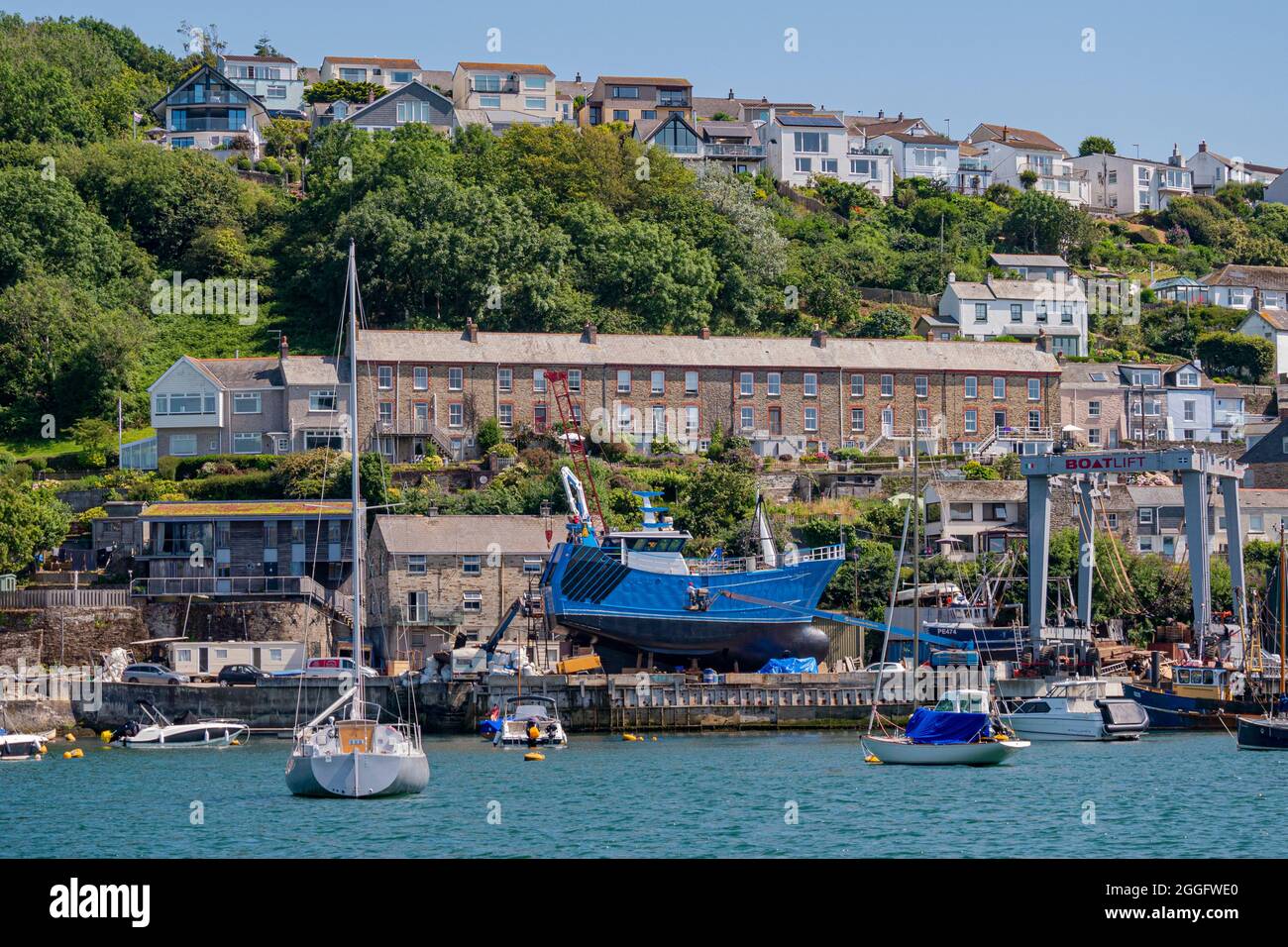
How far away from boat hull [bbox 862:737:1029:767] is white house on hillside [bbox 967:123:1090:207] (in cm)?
9443

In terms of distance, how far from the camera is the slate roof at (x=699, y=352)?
8062 centimetres

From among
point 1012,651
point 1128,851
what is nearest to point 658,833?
point 1128,851

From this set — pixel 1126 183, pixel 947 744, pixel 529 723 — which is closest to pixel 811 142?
pixel 1126 183

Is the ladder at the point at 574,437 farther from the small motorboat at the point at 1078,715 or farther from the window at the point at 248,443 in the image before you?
the small motorboat at the point at 1078,715

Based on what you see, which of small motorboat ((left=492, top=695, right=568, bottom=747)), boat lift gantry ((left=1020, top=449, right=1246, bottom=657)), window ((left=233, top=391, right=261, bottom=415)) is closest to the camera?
small motorboat ((left=492, top=695, right=568, bottom=747))

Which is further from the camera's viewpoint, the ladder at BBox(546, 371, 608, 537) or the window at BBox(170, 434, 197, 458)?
the window at BBox(170, 434, 197, 458)

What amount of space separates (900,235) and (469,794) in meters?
83.9

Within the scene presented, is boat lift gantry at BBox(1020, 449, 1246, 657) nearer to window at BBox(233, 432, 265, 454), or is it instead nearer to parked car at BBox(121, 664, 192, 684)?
parked car at BBox(121, 664, 192, 684)

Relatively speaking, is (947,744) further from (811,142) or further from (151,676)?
(811,142)

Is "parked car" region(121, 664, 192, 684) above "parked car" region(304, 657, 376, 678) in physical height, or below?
below

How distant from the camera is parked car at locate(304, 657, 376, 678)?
2257 inches

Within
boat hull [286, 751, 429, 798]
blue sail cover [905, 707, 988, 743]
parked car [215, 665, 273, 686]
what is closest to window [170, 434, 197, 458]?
parked car [215, 665, 273, 686]

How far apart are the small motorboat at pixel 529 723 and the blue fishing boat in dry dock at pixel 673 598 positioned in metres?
5.45

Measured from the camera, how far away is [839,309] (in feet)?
328
